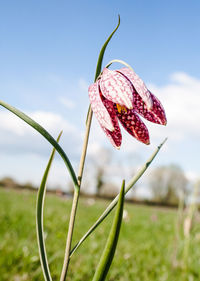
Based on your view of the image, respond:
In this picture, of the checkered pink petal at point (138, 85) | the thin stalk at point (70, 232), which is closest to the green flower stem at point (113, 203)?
the thin stalk at point (70, 232)

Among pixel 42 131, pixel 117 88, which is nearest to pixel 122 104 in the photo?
pixel 117 88

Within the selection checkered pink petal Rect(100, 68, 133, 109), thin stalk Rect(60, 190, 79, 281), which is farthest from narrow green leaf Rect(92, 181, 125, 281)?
checkered pink petal Rect(100, 68, 133, 109)

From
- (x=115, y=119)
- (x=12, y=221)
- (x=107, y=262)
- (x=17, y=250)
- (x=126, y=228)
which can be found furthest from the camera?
(x=126, y=228)

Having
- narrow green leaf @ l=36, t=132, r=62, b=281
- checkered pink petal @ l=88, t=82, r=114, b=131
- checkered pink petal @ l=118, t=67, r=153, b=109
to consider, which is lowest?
narrow green leaf @ l=36, t=132, r=62, b=281

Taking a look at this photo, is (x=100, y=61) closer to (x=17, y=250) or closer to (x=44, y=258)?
(x=44, y=258)

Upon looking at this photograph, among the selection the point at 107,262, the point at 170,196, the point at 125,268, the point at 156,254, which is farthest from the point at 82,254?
the point at 170,196

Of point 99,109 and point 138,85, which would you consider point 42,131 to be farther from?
point 138,85

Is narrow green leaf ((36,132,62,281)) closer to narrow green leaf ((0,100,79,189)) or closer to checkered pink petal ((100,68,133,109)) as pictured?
narrow green leaf ((0,100,79,189))
